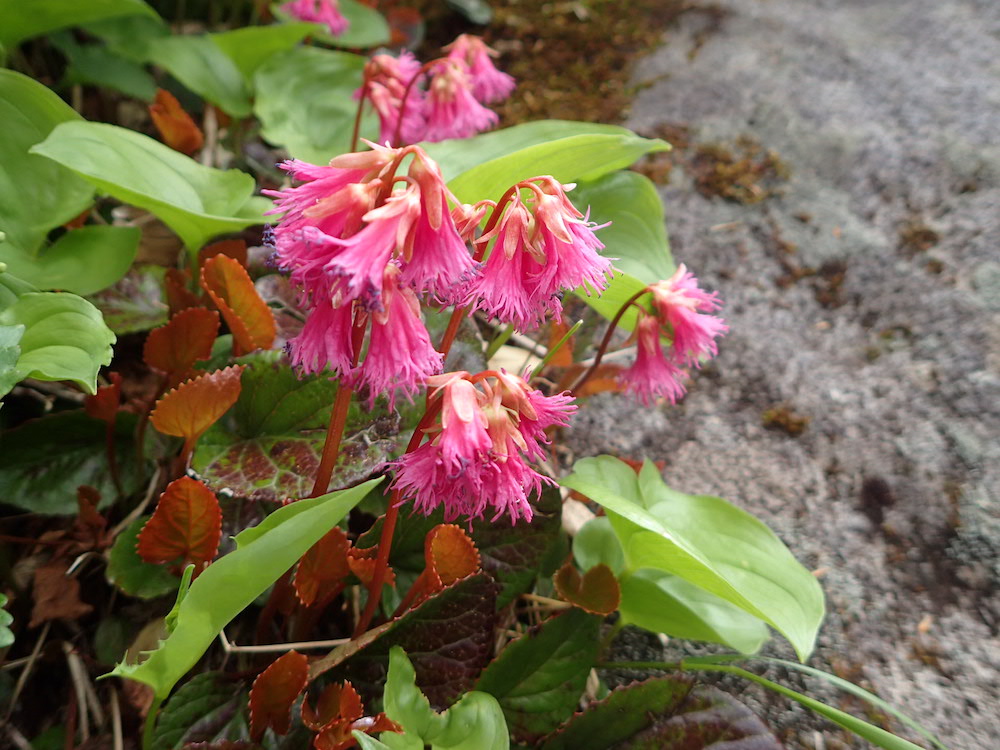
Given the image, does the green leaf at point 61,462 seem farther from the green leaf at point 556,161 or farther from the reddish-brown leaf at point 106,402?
the green leaf at point 556,161

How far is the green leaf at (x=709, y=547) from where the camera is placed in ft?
3.01

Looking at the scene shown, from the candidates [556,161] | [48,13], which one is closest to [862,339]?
[556,161]

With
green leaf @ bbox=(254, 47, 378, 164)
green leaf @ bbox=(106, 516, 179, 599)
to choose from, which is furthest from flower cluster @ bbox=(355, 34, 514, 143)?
green leaf @ bbox=(106, 516, 179, 599)

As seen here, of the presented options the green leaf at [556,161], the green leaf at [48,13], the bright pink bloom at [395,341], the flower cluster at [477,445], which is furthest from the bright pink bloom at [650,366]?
the green leaf at [48,13]

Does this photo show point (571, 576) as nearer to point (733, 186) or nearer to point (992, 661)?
point (992, 661)

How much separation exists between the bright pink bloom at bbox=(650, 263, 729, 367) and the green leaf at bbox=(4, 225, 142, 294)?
2.97 ft

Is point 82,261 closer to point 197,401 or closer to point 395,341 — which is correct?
point 197,401

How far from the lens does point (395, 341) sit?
0.75 m

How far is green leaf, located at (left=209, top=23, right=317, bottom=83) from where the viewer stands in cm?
179

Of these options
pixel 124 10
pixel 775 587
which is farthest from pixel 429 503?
pixel 124 10

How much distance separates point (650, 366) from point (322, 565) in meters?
0.61

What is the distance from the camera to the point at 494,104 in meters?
2.33

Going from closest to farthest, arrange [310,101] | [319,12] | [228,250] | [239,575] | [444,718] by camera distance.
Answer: [239,575]
[444,718]
[228,250]
[310,101]
[319,12]

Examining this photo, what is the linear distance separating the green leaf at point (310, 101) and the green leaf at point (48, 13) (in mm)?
364
